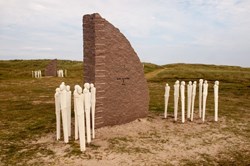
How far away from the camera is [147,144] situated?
10.2 meters

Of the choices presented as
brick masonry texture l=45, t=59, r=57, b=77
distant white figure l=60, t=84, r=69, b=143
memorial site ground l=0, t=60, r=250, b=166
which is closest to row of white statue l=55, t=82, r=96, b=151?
distant white figure l=60, t=84, r=69, b=143

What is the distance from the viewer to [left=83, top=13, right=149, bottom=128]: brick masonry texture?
11836mm

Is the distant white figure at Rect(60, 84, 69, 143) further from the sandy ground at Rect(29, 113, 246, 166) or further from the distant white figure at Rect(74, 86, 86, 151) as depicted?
the distant white figure at Rect(74, 86, 86, 151)

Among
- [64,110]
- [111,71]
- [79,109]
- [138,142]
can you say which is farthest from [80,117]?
[111,71]

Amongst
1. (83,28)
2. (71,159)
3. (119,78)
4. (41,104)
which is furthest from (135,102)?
(41,104)

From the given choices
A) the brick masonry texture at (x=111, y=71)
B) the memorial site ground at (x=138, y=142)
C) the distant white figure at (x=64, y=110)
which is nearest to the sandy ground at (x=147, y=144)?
the memorial site ground at (x=138, y=142)

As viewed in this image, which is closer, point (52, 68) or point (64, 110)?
point (64, 110)

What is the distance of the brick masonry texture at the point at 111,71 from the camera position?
11.8 meters

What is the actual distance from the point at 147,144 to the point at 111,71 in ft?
11.8

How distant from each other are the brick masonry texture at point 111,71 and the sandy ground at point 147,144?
607 millimetres

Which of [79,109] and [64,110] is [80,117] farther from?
[64,110]

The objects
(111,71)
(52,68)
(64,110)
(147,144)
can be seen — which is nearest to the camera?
(64,110)

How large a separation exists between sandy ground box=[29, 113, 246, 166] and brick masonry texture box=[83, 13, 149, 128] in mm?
607

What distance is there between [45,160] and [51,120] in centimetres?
577
